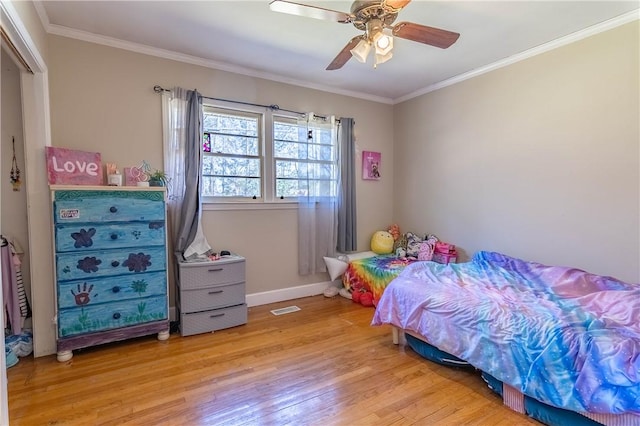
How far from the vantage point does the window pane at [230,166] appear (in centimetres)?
329

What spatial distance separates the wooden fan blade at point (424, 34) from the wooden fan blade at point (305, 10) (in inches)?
12.2

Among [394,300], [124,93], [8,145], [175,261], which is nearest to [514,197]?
[394,300]

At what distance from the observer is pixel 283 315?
3291 mm

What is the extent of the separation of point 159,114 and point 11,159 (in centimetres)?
113

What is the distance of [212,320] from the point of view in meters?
2.89

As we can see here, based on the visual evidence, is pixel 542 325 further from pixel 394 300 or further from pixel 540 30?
pixel 540 30

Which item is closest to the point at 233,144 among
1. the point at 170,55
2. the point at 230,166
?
the point at 230,166

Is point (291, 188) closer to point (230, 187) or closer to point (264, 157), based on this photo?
point (264, 157)

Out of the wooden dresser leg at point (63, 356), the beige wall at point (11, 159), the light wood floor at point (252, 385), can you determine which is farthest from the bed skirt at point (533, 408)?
the beige wall at point (11, 159)

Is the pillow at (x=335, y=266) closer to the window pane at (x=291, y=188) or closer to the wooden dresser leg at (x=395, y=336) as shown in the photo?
the window pane at (x=291, y=188)

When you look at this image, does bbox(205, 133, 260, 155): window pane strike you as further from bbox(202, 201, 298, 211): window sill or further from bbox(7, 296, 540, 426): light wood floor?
bbox(7, 296, 540, 426): light wood floor

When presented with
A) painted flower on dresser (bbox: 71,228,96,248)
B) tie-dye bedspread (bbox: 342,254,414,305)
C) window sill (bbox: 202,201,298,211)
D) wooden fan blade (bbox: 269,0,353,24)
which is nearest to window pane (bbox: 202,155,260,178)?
window sill (bbox: 202,201,298,211)

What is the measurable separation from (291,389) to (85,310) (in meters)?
1.64

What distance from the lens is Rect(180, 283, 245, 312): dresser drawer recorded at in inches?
110
